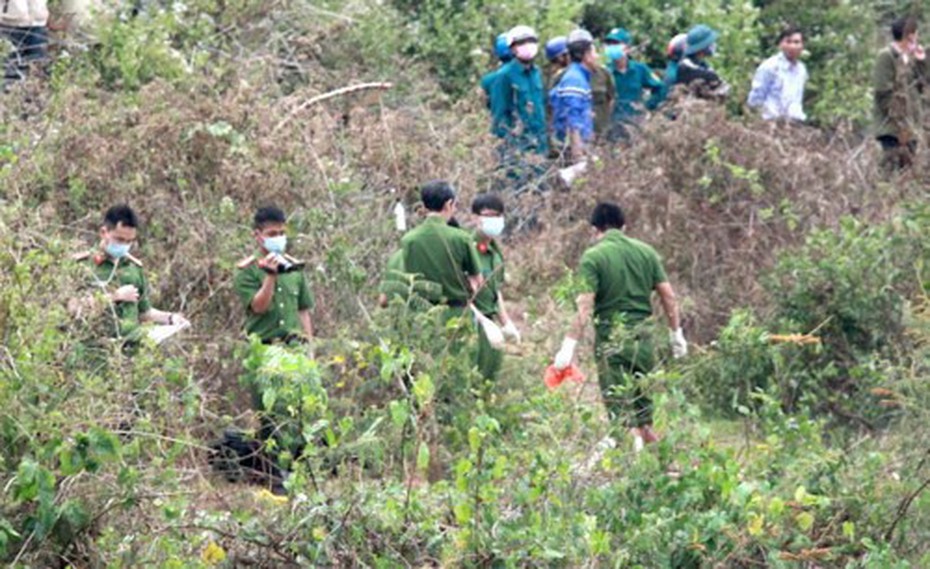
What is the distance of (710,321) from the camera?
16.5 m

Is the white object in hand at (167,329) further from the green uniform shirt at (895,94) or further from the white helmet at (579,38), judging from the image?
the green uniform shirt at (895,94)

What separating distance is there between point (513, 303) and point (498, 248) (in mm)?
2314

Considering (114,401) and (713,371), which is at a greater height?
(114,401)

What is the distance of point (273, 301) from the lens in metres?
13.0

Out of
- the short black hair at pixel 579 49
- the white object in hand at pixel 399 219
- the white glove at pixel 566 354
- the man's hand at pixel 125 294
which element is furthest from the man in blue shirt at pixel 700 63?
the man's hand at pixel 125 294

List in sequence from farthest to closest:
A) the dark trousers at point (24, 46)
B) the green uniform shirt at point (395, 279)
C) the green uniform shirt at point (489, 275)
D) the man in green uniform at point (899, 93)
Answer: the man in green uniform at point (899, 93) → the dark trousers at point (24, 46) → the green uniform shirt at point (489, 275) → the green uniform shirt at point (395, 279)

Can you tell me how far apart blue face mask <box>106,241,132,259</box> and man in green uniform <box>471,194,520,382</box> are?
2.31 meters

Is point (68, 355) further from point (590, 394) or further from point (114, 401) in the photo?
point (590, 394)

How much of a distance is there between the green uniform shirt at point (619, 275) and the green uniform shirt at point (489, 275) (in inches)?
22.1

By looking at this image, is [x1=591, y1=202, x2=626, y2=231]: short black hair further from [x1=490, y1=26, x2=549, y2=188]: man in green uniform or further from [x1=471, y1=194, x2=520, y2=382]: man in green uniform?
[x1=490, y1=26, x2=549, y2=188]: man in green uniform

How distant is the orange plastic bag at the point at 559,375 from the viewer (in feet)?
43.2

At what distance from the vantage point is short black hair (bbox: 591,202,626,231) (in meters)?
13.8

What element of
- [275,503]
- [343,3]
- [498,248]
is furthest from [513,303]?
[275,503]

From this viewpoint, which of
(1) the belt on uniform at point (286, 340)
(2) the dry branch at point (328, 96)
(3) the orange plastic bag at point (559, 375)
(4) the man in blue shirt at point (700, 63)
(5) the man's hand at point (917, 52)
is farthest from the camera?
(5) the man's hand at point (917, 52)
